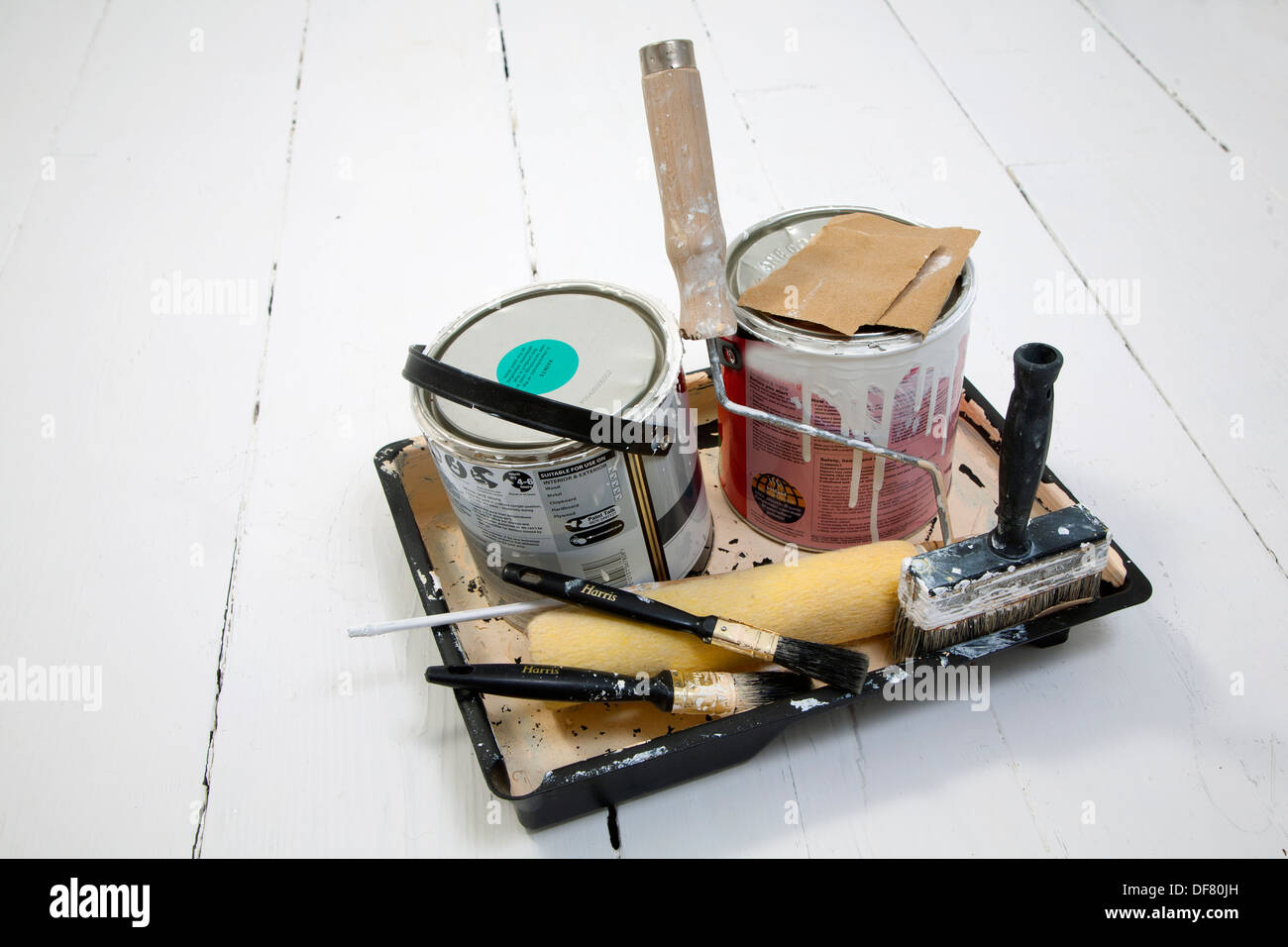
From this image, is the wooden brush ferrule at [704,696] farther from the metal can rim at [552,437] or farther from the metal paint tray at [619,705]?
the metal can rim at [552,437]

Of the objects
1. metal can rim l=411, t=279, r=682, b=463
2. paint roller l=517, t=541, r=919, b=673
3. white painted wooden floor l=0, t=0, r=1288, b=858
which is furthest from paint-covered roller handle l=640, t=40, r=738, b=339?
white painted wooden floor l=0, t=0, r=1288, b=858

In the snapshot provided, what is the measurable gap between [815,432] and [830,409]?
2 centimetres

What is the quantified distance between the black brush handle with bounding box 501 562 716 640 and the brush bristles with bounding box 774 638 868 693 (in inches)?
2.1

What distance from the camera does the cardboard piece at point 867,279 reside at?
2.26 feet

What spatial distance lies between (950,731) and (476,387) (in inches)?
16.7

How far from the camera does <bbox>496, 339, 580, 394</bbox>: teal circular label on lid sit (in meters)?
0.69

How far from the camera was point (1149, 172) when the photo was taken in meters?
1.27

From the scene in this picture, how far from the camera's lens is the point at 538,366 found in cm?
70

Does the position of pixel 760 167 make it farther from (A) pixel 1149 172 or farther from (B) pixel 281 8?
(B) pixel 281 8

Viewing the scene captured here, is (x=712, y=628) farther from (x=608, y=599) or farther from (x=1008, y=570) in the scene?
(x=1008, y=570)

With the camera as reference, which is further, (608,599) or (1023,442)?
(608,599)

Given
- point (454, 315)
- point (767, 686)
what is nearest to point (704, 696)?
point (767, 686)

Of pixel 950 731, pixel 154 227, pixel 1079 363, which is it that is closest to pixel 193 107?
pixel 154 227

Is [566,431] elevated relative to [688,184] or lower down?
lower down
